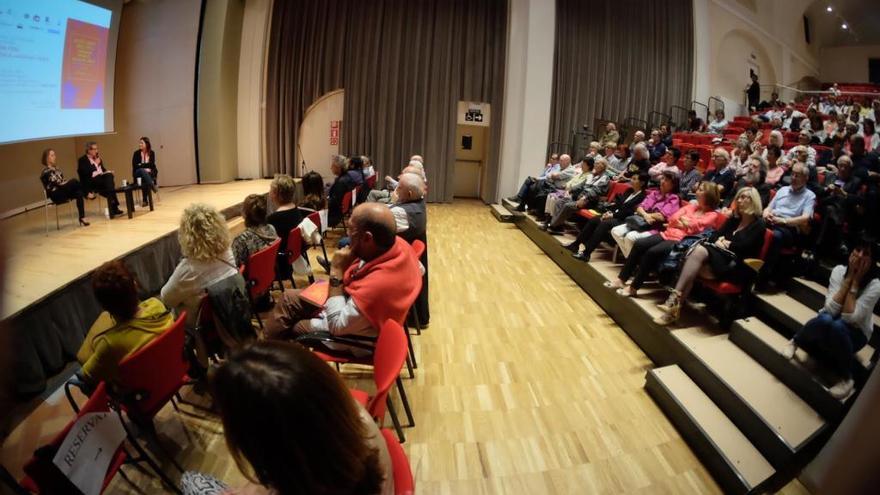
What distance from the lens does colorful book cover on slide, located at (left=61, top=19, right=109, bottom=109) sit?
344 cm

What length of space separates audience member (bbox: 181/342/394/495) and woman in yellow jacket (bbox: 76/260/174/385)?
126cm

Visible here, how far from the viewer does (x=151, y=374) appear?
1.52 m

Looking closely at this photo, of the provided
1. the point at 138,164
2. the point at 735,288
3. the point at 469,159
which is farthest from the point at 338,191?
the point at 469,159

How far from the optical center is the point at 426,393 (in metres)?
2.46

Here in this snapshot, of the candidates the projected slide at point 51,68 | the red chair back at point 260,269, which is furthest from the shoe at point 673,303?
the projected slide at point 51,68

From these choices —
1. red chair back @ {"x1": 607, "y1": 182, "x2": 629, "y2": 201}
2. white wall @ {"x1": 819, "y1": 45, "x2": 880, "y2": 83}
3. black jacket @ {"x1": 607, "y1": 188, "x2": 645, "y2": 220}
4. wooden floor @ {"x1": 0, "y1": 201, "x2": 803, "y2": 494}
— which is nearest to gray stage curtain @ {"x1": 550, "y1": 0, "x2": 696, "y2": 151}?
red chair back @ {"x1": 607, "y1": 182, "x2": 629, "y2": 201}

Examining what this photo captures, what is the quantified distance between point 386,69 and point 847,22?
8.20m

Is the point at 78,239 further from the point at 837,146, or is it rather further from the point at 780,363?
the point at 837,146

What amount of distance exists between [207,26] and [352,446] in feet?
29.1

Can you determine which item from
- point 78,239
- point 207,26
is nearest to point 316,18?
point 207,26

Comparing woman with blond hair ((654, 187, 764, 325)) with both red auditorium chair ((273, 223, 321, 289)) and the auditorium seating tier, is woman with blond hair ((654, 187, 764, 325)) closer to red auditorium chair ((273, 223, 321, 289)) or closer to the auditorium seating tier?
the auditorium seating tier

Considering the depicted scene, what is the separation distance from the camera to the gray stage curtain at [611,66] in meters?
8.31

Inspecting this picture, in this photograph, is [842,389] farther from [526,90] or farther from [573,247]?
[526,90]

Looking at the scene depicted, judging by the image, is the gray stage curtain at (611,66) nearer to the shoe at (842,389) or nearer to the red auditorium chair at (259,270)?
the shoe at (842,389)
